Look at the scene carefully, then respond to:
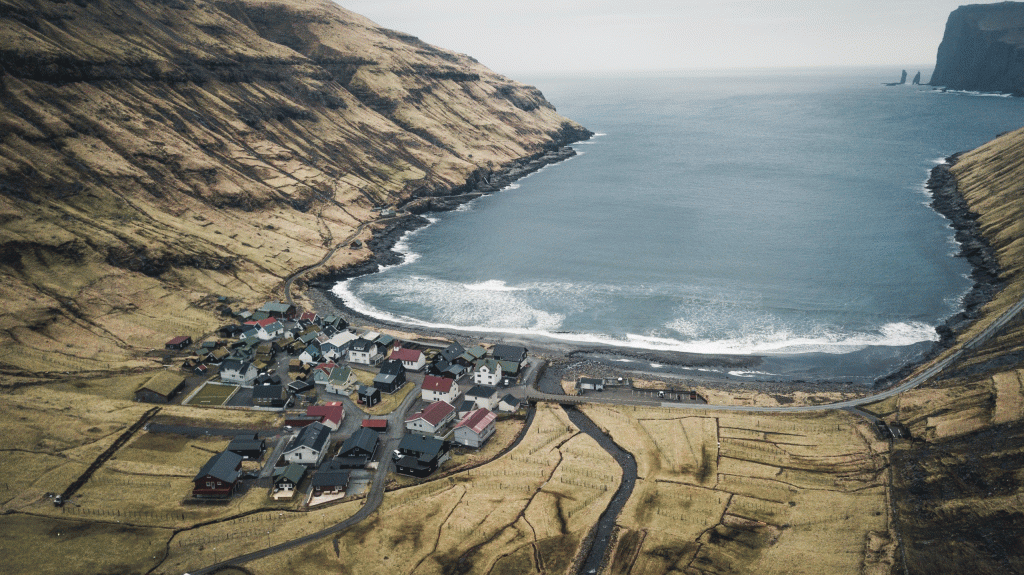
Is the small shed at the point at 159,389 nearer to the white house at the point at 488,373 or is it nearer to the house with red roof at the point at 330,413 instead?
the house with red roof at the point at 330,413

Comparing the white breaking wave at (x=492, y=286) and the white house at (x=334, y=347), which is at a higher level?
the white house at (x=334, y=347)

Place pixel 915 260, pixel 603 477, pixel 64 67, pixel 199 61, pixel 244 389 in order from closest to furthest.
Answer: pixel 603 477 < pixel 244 389 < pixel 915 260 < pixel 64 67 < pixel 199 61

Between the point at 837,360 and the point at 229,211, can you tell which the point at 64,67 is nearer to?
the point at 229,211

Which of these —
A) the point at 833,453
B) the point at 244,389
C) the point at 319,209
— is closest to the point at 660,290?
the point at 833,453

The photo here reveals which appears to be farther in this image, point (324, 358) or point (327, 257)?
point (327, 257)

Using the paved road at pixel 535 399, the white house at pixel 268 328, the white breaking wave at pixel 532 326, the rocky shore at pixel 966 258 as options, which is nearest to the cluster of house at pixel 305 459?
the paved road at pixel 535 399

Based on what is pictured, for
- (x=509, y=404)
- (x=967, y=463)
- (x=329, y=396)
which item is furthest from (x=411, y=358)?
(x=967, y=463)

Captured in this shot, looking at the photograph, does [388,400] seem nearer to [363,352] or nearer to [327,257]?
[363,352]
